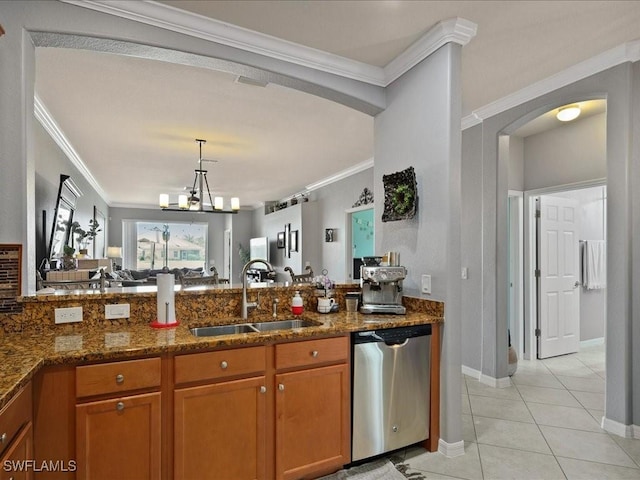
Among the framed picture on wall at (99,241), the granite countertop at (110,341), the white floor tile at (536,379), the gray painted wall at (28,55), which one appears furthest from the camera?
the framed picture on wall at (99,241)

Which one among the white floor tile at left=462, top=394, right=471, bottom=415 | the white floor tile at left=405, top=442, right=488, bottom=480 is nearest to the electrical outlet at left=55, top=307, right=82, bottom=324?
the white floor tile at left=405, top=442, right=488, bottom=480

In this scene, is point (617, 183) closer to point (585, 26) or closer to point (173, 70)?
point (585, 26)

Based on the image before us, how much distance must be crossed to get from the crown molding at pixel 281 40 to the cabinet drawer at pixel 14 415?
2.01m

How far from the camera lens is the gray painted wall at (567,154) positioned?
12.4ft

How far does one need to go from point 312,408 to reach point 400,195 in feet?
5.10

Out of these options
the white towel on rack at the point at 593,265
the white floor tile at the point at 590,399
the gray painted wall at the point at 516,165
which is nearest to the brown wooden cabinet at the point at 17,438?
the white floor tile at the point at 590,399

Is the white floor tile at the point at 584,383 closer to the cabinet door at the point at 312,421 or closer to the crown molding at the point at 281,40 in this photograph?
the cabinet door at the point at 312,421

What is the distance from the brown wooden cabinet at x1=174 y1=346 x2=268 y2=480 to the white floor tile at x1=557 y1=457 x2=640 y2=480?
1816 mm

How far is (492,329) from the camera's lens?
11.8 feet

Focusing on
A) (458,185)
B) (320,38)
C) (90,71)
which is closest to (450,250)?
(458,185)

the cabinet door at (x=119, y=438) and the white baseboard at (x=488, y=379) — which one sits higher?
the cabinet door at (x=119, y=438)

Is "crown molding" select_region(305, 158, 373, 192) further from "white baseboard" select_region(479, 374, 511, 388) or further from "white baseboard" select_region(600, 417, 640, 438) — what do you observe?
"white baseboard" select_region(600, 417, 640, 438)

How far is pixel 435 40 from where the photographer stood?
7.96ft

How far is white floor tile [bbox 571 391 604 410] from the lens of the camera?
3.12m
